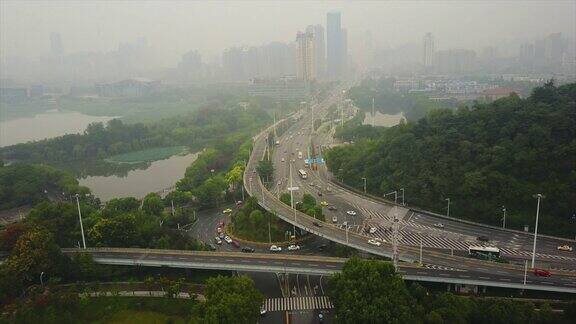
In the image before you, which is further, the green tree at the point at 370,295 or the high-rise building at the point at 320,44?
the high-rise building at the point at 320,44

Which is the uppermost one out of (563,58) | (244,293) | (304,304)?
(563,58)

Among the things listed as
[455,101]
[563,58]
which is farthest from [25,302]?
[563,58]

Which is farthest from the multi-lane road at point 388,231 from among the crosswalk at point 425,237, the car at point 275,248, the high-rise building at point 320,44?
the high-rise building at point 320,44

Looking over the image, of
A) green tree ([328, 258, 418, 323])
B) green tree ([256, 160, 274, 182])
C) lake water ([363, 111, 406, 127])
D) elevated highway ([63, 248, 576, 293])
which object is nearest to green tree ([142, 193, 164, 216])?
elevated highway ([63, 248, 576, 293])

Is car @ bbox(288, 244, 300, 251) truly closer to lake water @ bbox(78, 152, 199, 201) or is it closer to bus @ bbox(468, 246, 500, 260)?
bus @ bbox(468, 246, 500, 260)

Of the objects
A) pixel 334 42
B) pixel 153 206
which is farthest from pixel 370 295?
pixel 334 42

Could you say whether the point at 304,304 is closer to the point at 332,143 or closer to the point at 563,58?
the point at 332,143

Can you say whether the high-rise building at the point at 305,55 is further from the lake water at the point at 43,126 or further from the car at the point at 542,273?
the car at the point at 542,273
